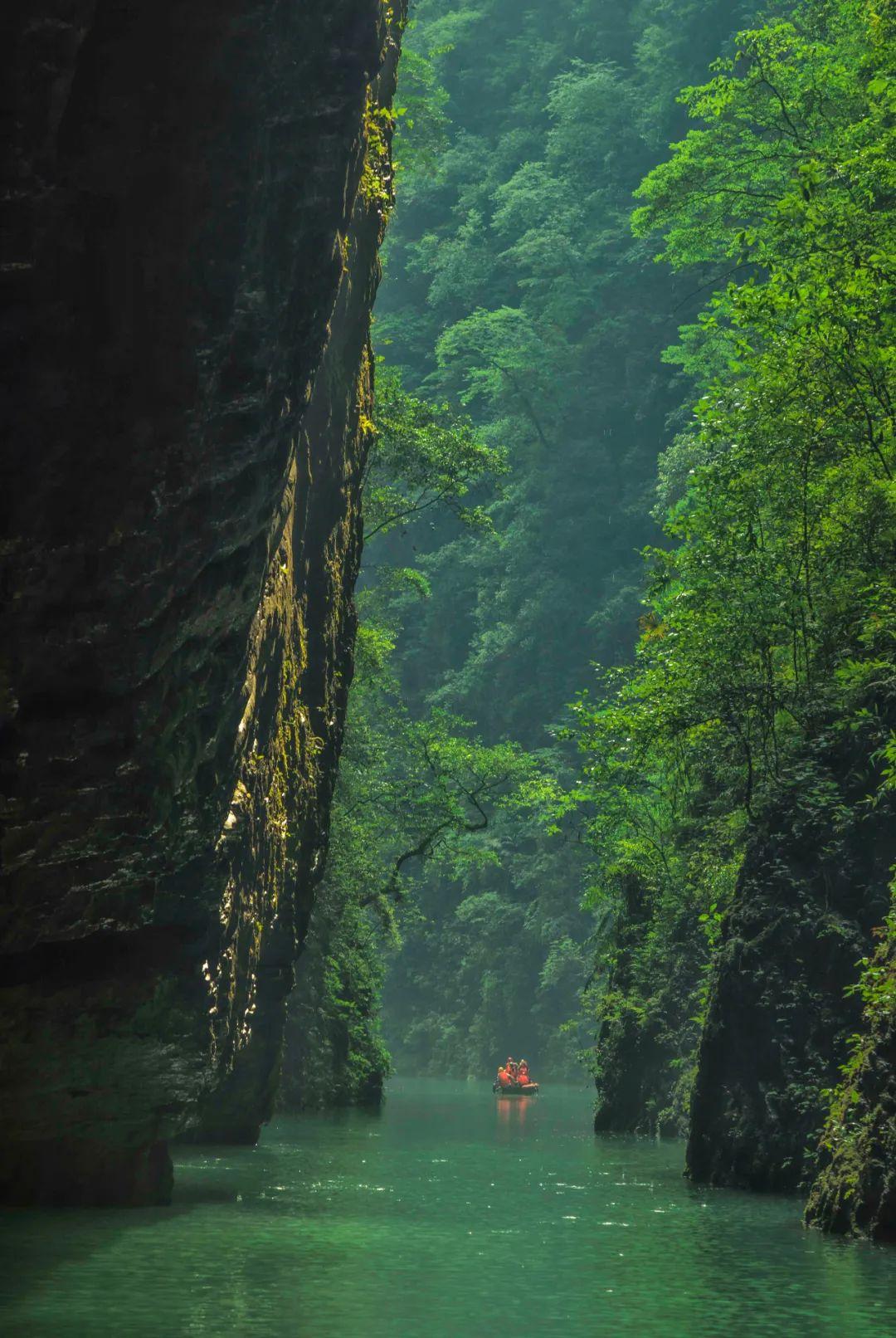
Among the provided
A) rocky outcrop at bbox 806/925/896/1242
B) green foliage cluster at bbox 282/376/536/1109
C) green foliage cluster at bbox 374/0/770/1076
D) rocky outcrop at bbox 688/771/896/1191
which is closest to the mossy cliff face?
rocky outcrop at bbox 806/925/896/1242

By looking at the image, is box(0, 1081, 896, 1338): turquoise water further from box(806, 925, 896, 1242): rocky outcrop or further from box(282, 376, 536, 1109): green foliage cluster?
box(282, 376, 536, 1109): green foliage cluster

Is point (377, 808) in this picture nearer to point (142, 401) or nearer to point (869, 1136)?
point (869, 1136)

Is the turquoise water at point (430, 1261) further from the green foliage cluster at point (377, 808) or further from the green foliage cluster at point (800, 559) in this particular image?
the green foliage cluster at point (377, 808)

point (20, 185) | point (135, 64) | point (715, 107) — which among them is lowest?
point (20, 185)

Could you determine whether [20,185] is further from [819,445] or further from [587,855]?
[587,855]

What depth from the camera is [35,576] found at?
8.02 meters

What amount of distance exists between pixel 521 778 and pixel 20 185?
116ft

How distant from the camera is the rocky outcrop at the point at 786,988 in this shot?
1872 cm

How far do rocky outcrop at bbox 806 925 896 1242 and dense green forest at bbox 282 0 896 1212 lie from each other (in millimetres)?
78

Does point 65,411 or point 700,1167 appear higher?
point 65,411

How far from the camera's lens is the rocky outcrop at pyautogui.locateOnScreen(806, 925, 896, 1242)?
571 inches

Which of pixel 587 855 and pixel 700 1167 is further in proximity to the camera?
pixel 587 855

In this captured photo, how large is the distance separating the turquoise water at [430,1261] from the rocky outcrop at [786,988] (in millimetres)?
743

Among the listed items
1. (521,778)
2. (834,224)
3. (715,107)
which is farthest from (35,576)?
(521,778)
